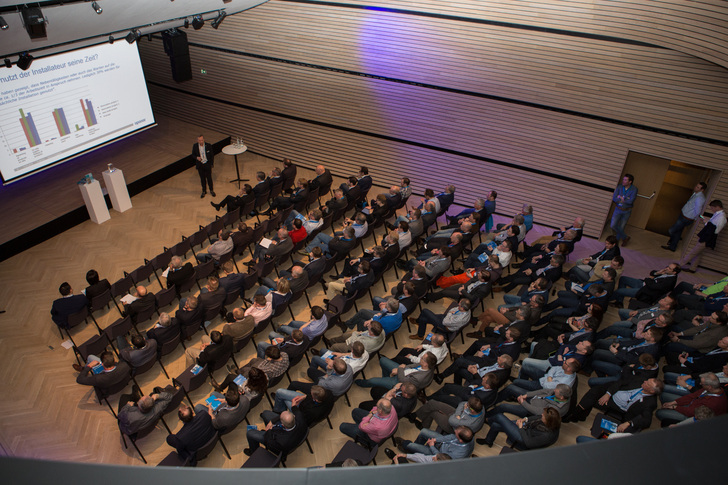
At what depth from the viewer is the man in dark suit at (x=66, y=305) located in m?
7.53

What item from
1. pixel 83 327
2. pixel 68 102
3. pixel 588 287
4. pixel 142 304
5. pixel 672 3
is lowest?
pixel 83 327

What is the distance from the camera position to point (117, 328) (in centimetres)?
746

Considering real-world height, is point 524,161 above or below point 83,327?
above

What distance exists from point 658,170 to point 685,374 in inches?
191

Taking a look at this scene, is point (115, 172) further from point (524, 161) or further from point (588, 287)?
point (588, 287)

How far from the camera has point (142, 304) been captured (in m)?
7.68

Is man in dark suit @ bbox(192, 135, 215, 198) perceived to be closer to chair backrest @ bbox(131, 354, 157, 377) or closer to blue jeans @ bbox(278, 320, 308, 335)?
blue jeans @ bbox(278, 320, 308, 335)

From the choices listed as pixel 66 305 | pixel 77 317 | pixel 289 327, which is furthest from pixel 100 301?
pixel 289 327

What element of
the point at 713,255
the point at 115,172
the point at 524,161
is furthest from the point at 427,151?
the point at 115,172

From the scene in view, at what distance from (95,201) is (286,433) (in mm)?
7212

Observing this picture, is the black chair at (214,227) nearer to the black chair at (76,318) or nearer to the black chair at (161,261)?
the black chair at (161,261)

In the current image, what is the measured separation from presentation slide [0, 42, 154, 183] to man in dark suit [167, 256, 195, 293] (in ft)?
14.1

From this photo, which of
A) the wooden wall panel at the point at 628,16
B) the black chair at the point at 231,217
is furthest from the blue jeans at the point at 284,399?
the wooden wall panel at the point at 628,16

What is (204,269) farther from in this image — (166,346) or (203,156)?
(203,156)
